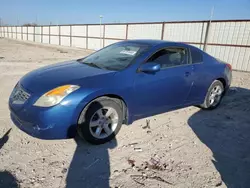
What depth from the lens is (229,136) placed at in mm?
3680

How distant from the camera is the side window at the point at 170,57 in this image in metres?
3.66

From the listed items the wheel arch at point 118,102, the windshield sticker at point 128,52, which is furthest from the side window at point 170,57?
the wheel arch at point 118,102

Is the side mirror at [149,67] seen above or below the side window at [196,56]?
below

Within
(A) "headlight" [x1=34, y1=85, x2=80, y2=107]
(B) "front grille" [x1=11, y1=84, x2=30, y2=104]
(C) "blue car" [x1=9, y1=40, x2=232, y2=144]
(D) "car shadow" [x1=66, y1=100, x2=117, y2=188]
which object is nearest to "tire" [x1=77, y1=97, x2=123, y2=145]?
(C) "blue car" [x1=9, y1=40, x2=232, y2=144]

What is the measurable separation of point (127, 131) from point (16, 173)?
5.84 feet

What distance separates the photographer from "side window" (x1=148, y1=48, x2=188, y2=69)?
366 centimetres

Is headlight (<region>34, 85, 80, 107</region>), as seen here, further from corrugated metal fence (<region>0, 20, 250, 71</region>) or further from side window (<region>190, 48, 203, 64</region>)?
corrugated metal fence (<region>0, 20, 250, 71</region>)

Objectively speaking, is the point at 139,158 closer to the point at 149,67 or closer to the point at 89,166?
the point at 89,166

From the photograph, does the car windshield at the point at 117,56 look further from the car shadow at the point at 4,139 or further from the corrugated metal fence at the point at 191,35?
the corrugated metal fence at the point at 191,35

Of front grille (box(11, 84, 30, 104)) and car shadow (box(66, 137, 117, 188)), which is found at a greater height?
front grille (box(11, 84, 30, 104))

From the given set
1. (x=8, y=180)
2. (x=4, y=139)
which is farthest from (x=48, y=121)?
(x=4, y=139)

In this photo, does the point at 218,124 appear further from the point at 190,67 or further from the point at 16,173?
the point at 16,173

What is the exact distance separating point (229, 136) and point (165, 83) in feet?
4.78

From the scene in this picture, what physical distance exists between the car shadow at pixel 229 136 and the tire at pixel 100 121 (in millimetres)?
1497
